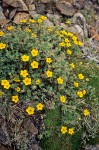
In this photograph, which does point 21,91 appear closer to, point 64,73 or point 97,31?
point 64,73

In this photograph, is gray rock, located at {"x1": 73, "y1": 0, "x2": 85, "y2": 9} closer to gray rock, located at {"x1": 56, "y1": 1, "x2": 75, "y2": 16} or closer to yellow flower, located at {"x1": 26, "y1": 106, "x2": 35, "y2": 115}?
gray rock, located at {"x1": 56, "y1": 1, "x2": 75, "y2": 16}

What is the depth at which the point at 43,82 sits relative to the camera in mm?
5496

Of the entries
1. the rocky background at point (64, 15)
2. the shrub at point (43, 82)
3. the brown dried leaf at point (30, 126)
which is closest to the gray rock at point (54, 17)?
the rocky background at point (64, 15)

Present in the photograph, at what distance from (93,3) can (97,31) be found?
1161 mm

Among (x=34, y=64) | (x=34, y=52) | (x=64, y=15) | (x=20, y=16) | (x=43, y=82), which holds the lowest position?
(x=64, y=15)

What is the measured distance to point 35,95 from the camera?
5371mm

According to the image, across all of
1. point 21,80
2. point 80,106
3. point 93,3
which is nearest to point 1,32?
point 21,80

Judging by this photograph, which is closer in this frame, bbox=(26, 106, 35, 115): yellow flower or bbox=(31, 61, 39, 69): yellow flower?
bbox=(26, 106, 35, 115): yellow flower

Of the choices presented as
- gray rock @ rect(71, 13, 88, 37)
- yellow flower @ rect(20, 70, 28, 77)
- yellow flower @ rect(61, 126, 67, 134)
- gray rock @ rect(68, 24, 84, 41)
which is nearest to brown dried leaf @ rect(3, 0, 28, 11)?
gray rock @ rect(68, 24, 84, 41)

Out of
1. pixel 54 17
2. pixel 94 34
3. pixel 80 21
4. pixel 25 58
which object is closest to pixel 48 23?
pixel 54 17

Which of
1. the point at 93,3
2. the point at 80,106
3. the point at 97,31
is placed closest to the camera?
the point at 80,106

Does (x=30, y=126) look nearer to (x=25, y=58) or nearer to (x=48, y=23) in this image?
(x=25, y=58)

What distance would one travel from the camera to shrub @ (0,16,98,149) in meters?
5.34

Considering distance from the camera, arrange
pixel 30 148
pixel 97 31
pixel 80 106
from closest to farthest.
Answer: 1. pixel 30 148
2. pixel 80 106
3. pixel 97 31
